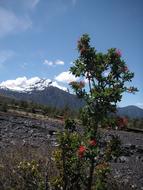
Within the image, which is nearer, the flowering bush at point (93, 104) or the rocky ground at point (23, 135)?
the flowering bush at point (93, 104)

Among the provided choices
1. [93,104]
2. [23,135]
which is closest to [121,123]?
[93,104]

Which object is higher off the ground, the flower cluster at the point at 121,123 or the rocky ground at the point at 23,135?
the flower cluster at the point at 121,123

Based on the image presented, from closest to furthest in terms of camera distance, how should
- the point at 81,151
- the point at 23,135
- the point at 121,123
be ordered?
the point at 81,151 → the point at 121,123 → the point at 23,135

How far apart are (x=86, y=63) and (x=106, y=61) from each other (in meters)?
0.55

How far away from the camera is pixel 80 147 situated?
334 inches

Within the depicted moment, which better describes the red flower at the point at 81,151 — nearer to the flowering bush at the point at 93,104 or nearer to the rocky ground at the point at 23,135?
the flowering bush at the point at 93,104

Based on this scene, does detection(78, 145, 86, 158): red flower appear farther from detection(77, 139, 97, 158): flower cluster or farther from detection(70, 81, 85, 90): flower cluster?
detection(70, 81, 85, 90): flower cluster

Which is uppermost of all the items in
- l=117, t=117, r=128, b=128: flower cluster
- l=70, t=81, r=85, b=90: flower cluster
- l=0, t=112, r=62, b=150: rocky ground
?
l=70, t=81, r=85, b=90: flower cluster

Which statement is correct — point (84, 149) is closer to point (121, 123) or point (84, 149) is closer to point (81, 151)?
point (81, 151)

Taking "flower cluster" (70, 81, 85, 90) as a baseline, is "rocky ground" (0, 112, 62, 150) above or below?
below

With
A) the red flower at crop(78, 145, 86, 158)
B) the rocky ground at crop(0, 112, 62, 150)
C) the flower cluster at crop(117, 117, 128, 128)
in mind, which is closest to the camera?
the red flower at crop(78, 145, 86, 158)

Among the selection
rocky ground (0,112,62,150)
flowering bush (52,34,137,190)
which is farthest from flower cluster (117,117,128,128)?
rocky ground (0,112,62,150)

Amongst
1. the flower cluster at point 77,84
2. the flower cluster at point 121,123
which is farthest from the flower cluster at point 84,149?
the flower cluster at point 77,84

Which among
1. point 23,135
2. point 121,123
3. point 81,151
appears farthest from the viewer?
point 23,135
